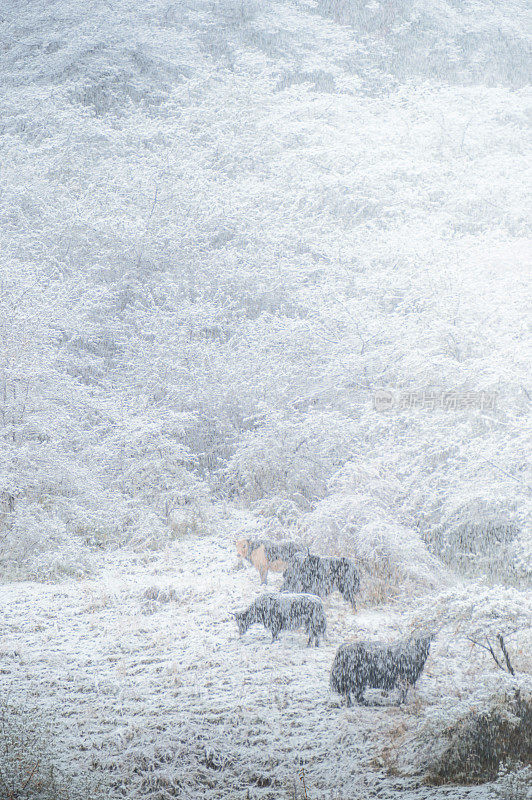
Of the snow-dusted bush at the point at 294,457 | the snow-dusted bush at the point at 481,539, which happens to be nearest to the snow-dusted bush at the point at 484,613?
the snow-dusted bush at the point at 481,539

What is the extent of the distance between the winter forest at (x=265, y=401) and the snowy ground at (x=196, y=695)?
0.09 ft

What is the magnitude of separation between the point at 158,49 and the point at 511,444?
19.9 m

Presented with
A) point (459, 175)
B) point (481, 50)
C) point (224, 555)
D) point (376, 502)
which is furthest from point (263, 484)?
point (481, 50)

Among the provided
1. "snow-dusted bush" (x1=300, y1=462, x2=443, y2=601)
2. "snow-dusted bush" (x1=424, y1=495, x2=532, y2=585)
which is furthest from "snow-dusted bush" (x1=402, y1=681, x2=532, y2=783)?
"snow-dusted bush" (x1=300, y1=462, x2=443, y2=601)

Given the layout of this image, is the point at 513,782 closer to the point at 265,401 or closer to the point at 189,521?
the point at 189,521

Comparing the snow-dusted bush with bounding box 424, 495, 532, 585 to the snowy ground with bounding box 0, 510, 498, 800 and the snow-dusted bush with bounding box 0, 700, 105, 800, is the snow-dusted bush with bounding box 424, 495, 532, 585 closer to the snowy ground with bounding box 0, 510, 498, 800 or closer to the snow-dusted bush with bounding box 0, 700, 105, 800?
the snowy ground with bounding box 0, 510, 498, 800

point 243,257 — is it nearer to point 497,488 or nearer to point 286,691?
point 497,488

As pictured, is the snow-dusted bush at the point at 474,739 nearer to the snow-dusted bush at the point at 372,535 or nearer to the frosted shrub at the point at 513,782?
the frosted shrub at the point at 513,782

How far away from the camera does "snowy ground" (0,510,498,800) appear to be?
3973 mm

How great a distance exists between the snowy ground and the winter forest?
3cm

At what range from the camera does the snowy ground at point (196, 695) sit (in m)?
3.97

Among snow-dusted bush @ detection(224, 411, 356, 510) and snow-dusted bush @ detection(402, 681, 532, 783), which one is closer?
snow-dusted bush @ detection(402, 681, 532, 783)

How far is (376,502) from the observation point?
7918 millimetres

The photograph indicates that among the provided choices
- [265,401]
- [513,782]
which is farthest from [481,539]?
[265,401]
